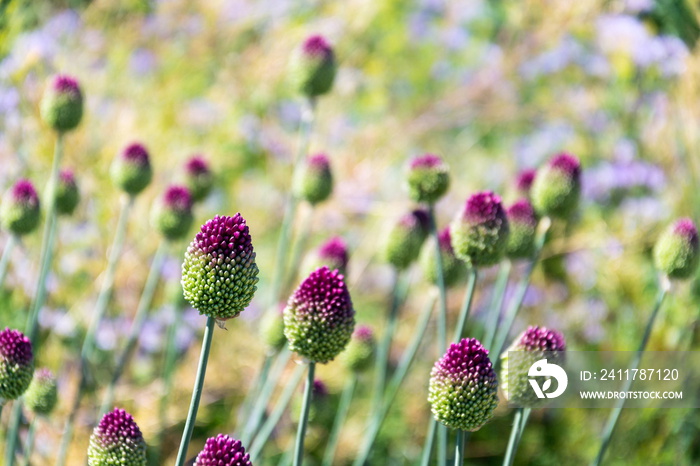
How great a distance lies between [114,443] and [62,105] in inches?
51.0

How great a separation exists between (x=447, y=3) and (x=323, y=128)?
218 centimetres

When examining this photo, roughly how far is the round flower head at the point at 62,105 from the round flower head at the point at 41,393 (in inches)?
32.4

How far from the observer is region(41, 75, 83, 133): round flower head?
2.22 m

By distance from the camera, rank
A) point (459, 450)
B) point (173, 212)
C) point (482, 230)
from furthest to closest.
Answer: point (173, 212) < point (482, 230) < point (459, 450)

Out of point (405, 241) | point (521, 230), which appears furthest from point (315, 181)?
point (521, 230)

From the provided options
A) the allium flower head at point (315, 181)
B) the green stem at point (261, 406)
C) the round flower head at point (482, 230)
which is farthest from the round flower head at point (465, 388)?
the allium flower head at point (315, 181)

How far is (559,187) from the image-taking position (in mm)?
2143

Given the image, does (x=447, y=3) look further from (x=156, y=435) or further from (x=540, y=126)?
(x=156, y=435)

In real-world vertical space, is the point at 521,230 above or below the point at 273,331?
above

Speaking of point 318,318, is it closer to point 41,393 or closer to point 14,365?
point 14,365

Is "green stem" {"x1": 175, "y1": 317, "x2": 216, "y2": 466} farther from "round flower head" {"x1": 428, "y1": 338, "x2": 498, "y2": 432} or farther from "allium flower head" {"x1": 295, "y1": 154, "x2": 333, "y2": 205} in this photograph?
"allium flower head" {"x1": 295, "y1": 154, "x2": 333, "y2": 205}

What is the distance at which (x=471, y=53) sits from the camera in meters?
5.59

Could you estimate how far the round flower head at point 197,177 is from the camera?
2.58m

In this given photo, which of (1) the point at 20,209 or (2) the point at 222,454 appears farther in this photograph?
(1) the point at 20,209
